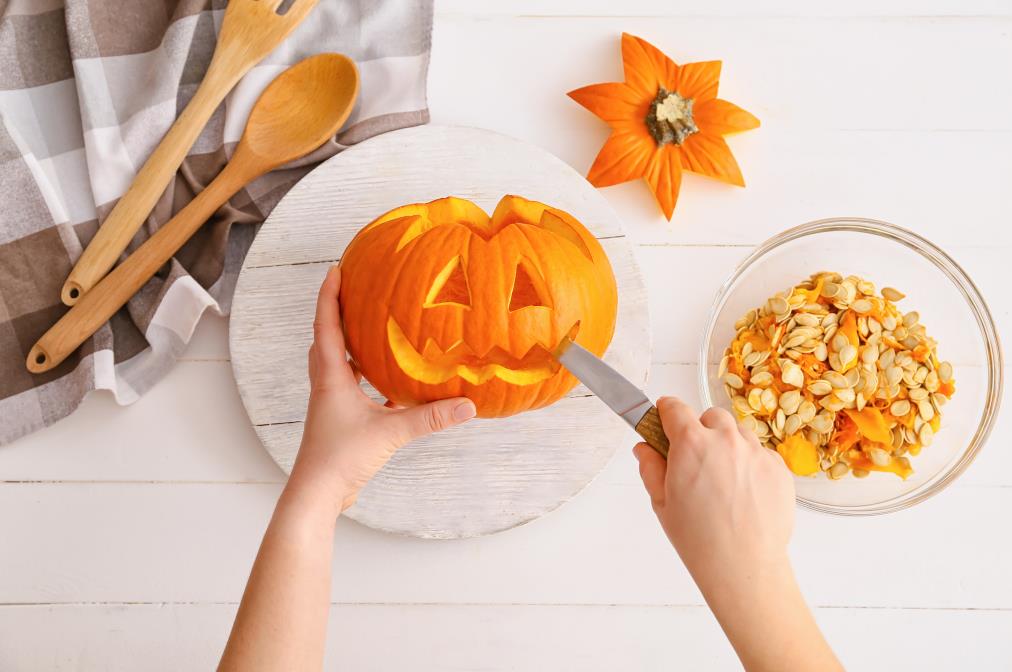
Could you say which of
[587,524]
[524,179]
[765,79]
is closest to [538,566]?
[587,524]

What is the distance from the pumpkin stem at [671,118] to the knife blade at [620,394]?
0.44m

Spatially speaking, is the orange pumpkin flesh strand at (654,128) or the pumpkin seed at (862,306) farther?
the orange pumpkin flesh strand at (654,128)

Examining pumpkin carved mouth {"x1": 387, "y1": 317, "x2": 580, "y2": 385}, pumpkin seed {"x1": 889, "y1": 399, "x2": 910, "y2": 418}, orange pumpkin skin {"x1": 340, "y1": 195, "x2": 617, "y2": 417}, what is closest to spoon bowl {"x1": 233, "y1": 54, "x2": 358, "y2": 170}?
orange pumpkin skin {"x1": 340, "y1": 195, "x2": 617, "y2": 417}

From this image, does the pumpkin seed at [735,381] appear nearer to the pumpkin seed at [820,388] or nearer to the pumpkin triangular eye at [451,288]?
the pumpkin seed at [820,388]

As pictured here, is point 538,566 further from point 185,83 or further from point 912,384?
point 185,83

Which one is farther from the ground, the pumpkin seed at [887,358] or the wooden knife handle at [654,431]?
the wooden knife handle at [654,431]

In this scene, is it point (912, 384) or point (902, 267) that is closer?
point (912, 384)

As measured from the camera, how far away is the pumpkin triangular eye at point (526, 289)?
0.84 m

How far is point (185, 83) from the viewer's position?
1.17 meters

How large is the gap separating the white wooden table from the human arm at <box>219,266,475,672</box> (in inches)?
11.8

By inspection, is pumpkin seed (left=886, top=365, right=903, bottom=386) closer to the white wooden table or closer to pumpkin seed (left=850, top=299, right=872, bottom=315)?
pumpkin seed (left=850, top=299, right=872, bottom=315)

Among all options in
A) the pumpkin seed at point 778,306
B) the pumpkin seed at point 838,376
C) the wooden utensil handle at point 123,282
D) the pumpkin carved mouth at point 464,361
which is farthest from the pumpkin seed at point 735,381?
the wooden utensil handle at point 123,282

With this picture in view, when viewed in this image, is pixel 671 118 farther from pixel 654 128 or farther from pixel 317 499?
pixel 317 499

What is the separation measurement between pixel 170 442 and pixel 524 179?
0.65 meters
